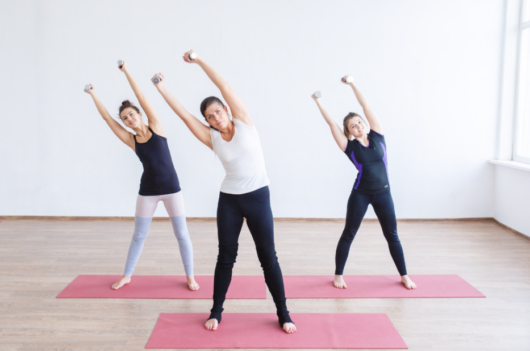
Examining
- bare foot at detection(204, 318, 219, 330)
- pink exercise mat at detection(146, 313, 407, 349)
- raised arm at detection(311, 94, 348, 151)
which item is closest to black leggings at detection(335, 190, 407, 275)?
raised arm at detection(311, 94, 348, 151)

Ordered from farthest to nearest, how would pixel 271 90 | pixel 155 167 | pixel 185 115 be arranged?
1. pixel 271 90
2. pixel 155 167
3. pixel 185 115

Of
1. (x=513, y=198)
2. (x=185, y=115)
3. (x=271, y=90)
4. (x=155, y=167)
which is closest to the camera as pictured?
(x=185, y=115)

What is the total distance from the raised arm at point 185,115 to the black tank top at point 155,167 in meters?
0.65

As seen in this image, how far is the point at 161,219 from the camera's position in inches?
197

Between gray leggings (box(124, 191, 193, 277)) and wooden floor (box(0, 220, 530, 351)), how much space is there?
1.09 ft

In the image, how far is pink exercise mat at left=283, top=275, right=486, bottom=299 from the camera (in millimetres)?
2867

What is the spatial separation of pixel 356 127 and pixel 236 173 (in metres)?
1.00

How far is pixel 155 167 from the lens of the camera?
9.36 ft

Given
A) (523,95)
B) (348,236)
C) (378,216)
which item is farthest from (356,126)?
(523,95)

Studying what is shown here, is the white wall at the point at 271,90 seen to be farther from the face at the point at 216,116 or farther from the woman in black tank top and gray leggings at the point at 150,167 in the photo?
the face at the point at 216,116

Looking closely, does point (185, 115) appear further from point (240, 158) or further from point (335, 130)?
point (335, 130)

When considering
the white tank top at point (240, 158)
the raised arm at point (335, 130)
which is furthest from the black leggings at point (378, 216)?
the white tank top at point (240, 158)

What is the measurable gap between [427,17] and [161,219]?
3.54 meters

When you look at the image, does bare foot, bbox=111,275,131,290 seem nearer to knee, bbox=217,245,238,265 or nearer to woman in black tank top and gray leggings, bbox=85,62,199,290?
woman in black tank top and gray leggings, bbox=85,62,199,290
